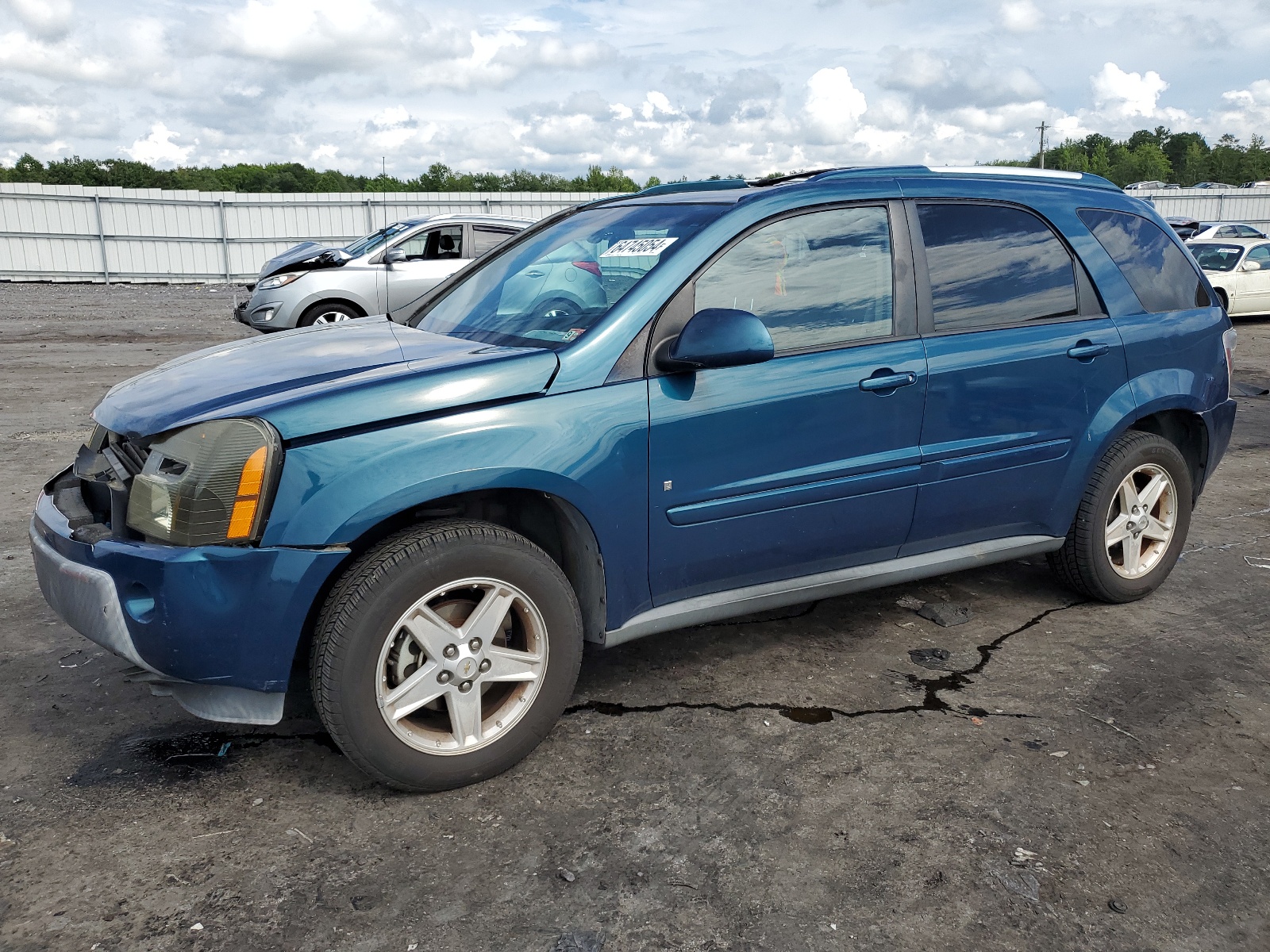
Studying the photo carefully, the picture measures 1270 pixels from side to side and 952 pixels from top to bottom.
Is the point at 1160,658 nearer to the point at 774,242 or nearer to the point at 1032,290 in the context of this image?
the point at 1032,290

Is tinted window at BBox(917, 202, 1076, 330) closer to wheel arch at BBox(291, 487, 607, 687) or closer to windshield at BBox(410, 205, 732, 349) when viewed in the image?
windshield at BBox(410, 205, 732, 349)

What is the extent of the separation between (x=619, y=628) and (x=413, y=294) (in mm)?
9595

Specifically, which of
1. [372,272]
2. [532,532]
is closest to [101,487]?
[532,532]

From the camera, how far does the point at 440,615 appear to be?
117 inches

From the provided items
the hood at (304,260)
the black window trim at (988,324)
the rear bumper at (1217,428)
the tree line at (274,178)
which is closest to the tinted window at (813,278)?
the black window trim at (988,324)

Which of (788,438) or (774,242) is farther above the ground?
(774,242)

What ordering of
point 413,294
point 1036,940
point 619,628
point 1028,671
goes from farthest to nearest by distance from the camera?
1. point 413,294
2. point 1028,671
3. point 619,628
4. point 1036,940

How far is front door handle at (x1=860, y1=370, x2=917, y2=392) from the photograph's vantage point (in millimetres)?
3530

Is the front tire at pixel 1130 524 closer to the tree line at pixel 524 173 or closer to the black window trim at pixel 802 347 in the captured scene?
the black window trim at pixel 802 347

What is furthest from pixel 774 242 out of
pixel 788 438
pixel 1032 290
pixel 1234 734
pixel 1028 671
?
pixel 1234 734

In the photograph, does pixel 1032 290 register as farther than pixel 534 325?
Yes

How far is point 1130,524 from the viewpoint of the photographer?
445 cm

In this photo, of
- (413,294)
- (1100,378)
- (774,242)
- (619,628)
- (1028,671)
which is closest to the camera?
(619,628)

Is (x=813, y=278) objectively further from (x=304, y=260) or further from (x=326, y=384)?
(x=304, y=260)
